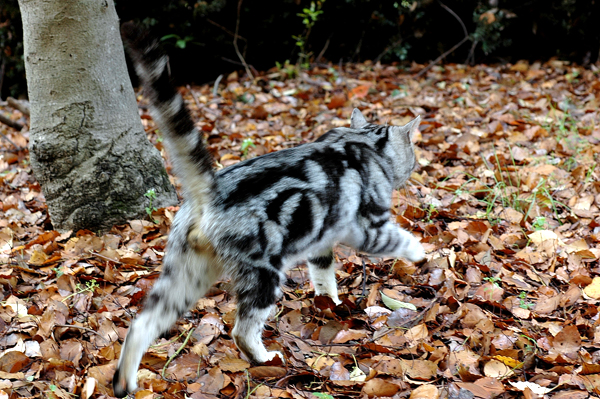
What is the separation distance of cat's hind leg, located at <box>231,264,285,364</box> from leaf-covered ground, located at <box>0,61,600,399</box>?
0.40 ft

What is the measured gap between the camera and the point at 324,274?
3277mm

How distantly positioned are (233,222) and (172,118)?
20.6 inches

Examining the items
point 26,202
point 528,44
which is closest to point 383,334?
point 26,202

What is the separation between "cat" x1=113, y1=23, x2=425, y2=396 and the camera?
7.98ft

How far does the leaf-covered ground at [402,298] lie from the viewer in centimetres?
260

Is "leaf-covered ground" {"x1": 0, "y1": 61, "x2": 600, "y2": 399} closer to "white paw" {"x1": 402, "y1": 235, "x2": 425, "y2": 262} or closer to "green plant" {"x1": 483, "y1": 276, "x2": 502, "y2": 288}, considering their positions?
"green plant" {"x1": 483, "y1": 276, "x2": 502, "y2": 288}

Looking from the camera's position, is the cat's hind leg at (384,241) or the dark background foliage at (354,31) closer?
the cat's hind leg at (384,241)

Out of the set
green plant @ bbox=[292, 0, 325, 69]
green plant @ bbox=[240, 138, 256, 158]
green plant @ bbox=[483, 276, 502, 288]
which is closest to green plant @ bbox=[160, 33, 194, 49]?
green plant @ bbox=[292, 0, 325, 69]

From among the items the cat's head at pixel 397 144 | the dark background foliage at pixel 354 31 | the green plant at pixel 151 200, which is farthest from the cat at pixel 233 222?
the dark background foliage at pixel 354 31

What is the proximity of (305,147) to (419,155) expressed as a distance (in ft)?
7.94

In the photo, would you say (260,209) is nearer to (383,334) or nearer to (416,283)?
(383,334)

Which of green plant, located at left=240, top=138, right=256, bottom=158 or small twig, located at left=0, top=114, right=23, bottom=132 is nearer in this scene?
green plant, located at left=240, top=138, right=256, bottom=158

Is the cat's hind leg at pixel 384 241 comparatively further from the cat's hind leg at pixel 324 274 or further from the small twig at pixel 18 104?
the small twig at pixel 18 104

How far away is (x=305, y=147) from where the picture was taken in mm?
3084
